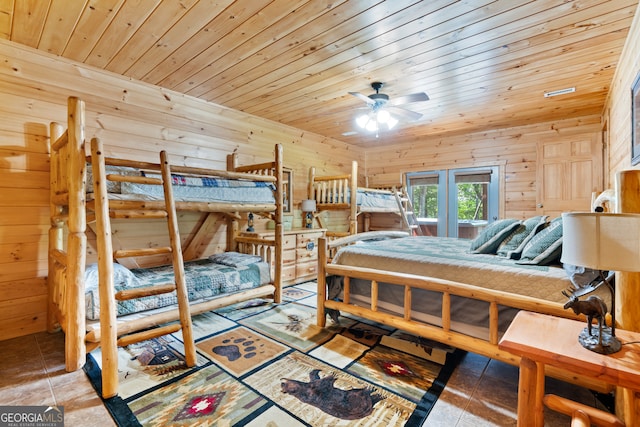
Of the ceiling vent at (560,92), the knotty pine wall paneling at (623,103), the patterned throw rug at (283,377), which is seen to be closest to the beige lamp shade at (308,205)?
the patterned throw rug at (283,377)

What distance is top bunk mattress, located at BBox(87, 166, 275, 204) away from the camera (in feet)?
7.85

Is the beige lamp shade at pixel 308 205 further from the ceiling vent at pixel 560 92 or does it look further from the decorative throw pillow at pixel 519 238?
the ceiling vent at pixel 560 92

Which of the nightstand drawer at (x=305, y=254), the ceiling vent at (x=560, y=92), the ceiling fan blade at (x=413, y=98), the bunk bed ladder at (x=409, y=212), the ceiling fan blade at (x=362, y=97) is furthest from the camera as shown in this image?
the bunk bed ladder at (x=409, y=212)

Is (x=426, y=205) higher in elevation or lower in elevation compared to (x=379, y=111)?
lower

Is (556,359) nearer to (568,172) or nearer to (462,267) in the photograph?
(462,267)

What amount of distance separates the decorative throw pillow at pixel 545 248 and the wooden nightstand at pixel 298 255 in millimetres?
2616

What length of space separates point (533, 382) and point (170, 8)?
299cm

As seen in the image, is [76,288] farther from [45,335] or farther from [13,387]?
[45,335]

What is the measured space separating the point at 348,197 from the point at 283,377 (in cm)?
338

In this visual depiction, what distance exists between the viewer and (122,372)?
2025 mm

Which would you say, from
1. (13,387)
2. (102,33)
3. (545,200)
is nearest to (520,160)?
(545,200)

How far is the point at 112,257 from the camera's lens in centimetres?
194

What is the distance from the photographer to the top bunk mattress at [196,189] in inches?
94.2

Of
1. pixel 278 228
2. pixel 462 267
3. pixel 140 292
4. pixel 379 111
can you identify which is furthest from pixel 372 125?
pixel 140 292
